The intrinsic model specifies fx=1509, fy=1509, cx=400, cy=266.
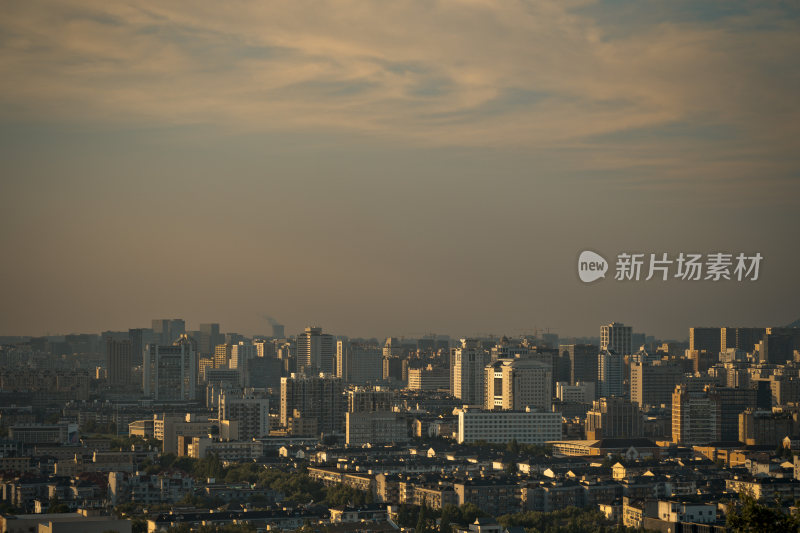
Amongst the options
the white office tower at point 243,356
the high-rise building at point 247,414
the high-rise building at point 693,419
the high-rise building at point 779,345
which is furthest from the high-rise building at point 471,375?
the white office tower at point 243,356

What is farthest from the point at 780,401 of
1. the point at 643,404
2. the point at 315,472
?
the point at 315,472

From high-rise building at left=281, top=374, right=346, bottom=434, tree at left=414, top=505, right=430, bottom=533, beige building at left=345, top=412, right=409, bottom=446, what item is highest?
high-rise building at left=281, top=374, right=346, bottom=434

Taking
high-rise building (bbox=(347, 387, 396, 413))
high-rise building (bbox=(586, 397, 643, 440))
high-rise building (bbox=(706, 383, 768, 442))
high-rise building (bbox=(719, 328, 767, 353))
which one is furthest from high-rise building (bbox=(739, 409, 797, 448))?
high-rise building (bbox=(719, 328, 767, 353))

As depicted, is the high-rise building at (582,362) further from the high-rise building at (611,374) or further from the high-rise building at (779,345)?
the high-rise building at (779,345)

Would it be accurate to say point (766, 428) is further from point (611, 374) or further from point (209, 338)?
point (209, 338)

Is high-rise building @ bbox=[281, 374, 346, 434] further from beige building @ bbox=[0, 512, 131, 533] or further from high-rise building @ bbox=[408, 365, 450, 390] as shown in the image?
beige building @ bbox=[0, 512, 131, 533]

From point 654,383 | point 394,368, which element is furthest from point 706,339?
point 654,383
